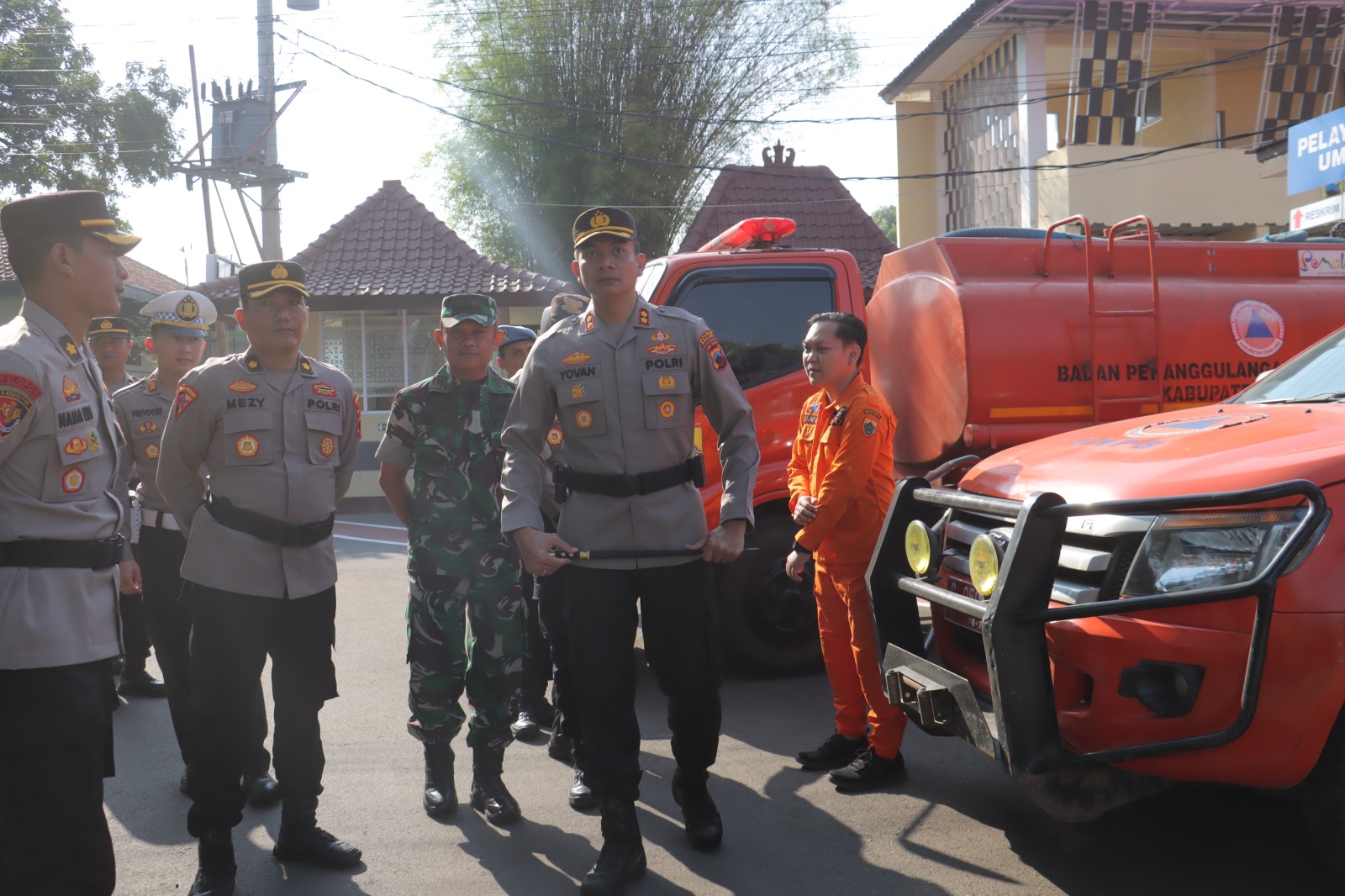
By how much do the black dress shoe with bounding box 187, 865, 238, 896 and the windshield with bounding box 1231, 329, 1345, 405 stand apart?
3838 mm

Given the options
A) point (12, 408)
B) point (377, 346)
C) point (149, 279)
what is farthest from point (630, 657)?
point (149, 279)

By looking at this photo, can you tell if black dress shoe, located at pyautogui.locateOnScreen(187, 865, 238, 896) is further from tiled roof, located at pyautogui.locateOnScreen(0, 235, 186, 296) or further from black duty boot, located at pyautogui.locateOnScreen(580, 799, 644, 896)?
tiled roof, located at pyautogui.locateOnScreen(0, 235, 186, 296)

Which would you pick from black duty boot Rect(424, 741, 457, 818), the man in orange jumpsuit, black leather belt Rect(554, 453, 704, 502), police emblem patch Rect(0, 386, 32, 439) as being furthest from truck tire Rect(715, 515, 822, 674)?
police emblem patch Rect(0, 386, 32, 439)

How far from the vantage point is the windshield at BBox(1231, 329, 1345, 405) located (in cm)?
360

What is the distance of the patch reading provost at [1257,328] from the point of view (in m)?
5.52

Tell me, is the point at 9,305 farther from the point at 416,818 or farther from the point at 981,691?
the point at 981,691

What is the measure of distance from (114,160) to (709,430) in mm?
24027

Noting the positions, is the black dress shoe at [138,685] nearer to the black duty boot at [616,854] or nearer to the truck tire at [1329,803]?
the black duty boot at [616,854]

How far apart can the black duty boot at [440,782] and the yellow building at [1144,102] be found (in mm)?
14476

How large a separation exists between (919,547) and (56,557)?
8.26ft

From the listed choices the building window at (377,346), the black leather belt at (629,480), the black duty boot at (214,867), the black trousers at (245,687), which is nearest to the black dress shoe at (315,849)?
the black trousers at (245,687)

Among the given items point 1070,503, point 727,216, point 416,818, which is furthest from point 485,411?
point 727,216

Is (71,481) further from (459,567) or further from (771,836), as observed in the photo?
(771,836)

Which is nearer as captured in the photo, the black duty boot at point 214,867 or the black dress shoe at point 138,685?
the black duty boot at point 214,867
